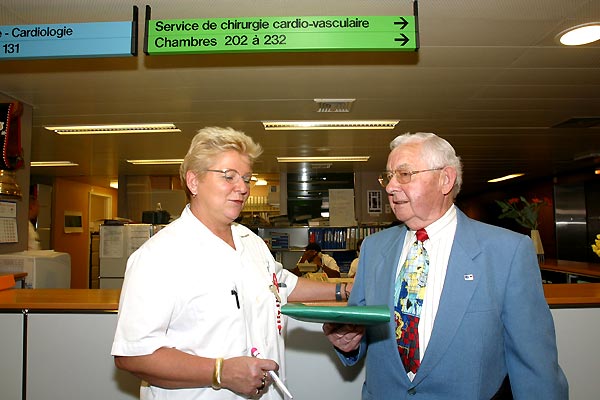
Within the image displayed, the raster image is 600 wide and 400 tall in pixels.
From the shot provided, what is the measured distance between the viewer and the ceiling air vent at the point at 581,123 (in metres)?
4.78

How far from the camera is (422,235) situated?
62.2 inches

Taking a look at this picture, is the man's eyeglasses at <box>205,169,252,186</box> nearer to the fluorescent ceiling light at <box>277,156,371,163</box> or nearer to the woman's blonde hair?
the woman's blonde hair

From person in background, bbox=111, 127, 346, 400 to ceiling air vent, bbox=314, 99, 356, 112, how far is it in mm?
2585

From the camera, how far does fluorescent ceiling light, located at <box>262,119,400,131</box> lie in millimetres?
4984

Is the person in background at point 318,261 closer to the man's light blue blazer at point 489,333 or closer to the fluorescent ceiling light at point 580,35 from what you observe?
the fluorescent ceiling light at point 580,35

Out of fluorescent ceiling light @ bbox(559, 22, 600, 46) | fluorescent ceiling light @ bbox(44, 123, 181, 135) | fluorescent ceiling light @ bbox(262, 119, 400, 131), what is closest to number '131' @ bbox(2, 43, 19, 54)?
fluorescent ceiling light @ bbox(44, 123, 181, 135)

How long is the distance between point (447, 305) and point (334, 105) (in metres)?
3.14

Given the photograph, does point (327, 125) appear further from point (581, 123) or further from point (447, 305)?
point (447, 305)

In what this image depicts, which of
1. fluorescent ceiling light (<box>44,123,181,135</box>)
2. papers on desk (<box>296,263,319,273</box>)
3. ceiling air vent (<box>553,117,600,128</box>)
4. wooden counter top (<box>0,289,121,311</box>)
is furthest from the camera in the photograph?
papers on desk (<box>296,263,319,273</box>)

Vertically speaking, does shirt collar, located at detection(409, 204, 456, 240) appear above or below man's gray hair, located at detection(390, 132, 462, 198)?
below

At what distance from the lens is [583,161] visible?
757cm

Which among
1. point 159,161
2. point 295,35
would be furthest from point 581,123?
point 159,161

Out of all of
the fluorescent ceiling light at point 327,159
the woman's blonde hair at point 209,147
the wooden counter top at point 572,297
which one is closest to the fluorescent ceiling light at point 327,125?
the fluorescent ceiling light at point 327,159

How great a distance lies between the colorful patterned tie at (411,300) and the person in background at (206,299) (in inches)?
18.4
